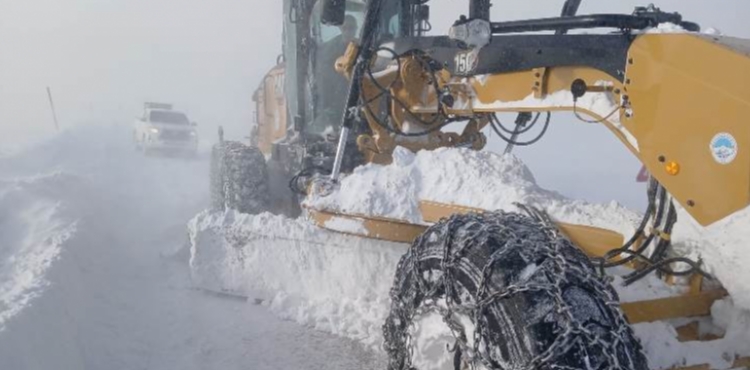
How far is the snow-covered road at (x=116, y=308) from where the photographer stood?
420 cm

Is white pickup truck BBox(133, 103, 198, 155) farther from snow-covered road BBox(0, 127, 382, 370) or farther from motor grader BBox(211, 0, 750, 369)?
motor grader BBox(211, 0, 750, 369)

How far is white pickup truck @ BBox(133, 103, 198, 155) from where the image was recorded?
897 inches

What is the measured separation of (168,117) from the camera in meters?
24.0

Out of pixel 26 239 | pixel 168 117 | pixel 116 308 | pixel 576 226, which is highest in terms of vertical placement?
pixel 576 226

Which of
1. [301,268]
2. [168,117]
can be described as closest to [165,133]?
[168,117]

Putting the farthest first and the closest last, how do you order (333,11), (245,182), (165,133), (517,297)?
(165,133) < (245,182) < (333,11) < (517,297)

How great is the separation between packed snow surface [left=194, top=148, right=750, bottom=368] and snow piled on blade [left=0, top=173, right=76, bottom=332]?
1.34 meters

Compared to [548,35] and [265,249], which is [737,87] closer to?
[548,35]

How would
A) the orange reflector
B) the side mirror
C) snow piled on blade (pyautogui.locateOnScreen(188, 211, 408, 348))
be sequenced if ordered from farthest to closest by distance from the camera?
1. snow piled on blade (pyautogui.locateOnScreen(188, 211, 408, 348))
2. the side mirror
3. the orange reflector

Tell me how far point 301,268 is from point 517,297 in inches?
131

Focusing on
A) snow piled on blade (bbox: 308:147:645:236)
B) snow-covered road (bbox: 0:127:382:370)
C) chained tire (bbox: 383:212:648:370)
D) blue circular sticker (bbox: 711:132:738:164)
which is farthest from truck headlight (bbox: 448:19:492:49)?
snow-covered road (bbox: 0:127:382:370)

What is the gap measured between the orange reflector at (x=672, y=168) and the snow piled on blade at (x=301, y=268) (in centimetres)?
254

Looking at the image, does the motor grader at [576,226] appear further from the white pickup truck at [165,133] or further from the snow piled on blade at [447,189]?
the white pickup truck at [165,133]

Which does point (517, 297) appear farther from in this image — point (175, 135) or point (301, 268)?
point (175, 135)
